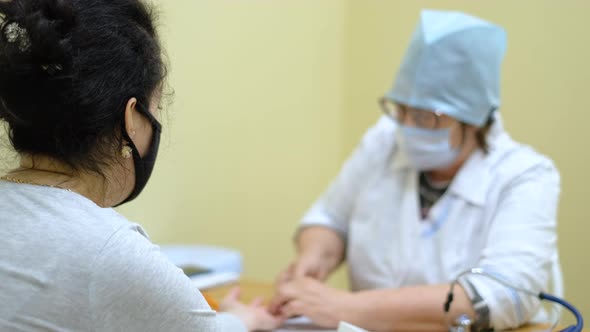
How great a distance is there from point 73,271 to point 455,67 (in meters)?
1.12

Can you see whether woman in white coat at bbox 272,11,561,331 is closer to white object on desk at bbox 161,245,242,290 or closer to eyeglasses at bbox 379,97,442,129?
eyeglasses at bbox 379,97,442,129

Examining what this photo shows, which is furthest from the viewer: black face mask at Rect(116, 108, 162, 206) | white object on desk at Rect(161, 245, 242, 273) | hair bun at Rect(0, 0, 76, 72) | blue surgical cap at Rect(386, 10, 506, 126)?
white object on desk at Rect(161, 245, 242, 273)

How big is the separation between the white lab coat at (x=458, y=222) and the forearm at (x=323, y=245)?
3cm

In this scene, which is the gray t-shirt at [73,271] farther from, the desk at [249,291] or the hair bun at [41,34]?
the desk at [249,291]

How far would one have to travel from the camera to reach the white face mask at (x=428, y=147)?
169cm

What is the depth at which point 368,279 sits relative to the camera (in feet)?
5.96

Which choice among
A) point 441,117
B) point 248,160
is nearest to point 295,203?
point 248,160

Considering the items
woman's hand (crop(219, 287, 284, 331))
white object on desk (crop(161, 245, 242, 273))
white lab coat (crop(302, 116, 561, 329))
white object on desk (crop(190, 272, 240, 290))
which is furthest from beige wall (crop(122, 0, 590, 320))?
woman's hand (crop(219, 287, 284, 331))

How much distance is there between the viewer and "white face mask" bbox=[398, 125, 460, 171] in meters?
1.69

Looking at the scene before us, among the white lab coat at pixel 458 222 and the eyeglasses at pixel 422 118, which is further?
the eyeglasses at pixel 422 118

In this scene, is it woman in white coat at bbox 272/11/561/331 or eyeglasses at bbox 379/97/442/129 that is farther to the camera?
eyeglasses at bbox 379/97/442/129

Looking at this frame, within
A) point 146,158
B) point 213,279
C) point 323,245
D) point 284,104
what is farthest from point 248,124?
point 146,158

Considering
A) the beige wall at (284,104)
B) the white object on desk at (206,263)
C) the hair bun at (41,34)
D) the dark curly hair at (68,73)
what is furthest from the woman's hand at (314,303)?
the hair bun at (41,34)

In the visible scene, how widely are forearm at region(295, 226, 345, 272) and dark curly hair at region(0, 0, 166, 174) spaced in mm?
1047
